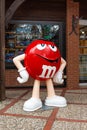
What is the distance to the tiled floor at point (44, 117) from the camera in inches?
199

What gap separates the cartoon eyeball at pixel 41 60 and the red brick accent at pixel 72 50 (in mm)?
3327

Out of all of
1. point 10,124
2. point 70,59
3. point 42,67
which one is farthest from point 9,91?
point 10,124

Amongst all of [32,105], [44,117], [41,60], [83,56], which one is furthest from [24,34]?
[44,117]

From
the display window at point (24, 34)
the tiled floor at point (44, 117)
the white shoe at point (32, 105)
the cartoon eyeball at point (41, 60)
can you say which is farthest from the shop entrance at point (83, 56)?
the white shoe at point (32, 105)

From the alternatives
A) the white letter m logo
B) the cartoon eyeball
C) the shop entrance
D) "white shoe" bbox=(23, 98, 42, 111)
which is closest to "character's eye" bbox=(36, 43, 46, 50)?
the cartoon eyeball

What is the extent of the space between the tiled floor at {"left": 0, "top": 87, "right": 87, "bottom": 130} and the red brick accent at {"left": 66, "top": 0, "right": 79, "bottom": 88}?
225 cm

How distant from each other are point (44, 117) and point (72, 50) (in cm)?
462

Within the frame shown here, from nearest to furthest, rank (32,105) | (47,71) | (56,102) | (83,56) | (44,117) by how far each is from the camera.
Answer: (44,117)
(32,105)
(47,71)
(56,102)
(83,56)

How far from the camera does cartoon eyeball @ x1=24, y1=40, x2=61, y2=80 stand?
6.40 m

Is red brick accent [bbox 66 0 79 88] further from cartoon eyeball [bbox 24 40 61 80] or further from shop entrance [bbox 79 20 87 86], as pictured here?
cartoon eyeball [bbox 24 40 61 80]

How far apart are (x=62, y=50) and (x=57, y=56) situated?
3.59m

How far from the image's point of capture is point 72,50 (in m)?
9.85

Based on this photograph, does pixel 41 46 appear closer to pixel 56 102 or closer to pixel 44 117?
pixel 56 102

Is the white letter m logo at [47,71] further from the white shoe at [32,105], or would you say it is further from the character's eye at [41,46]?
the white shoe at [32,105]
